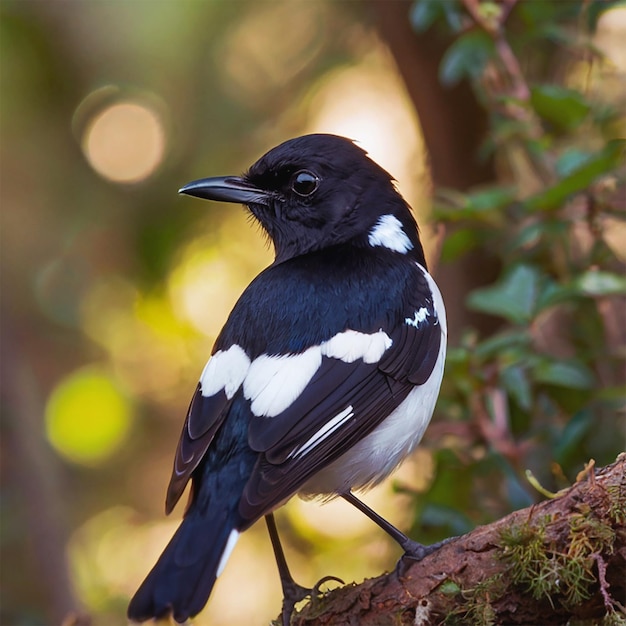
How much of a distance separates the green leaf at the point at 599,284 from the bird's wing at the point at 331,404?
1.83 ft

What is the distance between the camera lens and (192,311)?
5219 mm

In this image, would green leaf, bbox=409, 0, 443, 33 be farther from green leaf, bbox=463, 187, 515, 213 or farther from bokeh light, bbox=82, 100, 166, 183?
bokeh light, bbox=82, 100, 166, 183

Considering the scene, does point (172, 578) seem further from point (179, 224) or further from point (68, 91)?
point (68, 91)

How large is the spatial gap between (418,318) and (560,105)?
970 mm

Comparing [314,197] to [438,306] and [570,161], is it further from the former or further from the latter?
[570,161]

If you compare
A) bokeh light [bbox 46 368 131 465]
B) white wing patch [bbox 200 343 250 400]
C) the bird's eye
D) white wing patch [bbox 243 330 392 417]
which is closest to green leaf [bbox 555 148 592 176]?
the bird's eye

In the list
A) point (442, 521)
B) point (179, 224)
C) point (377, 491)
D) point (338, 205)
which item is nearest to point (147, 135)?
point (179, 224)

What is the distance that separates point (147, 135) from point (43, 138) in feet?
1.96

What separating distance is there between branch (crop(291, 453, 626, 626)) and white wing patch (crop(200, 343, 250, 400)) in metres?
0.67

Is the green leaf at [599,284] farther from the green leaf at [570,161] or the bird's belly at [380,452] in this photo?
the bird's belly at [380,452]

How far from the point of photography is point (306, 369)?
8.53ft

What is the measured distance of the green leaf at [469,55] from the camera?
3381 millimetres

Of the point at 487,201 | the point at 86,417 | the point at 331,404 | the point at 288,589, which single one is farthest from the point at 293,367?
the point at 86,417

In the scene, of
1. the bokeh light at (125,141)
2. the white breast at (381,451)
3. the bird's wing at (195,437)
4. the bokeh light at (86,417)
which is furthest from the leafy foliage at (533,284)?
the bokeh light at (125,141)
